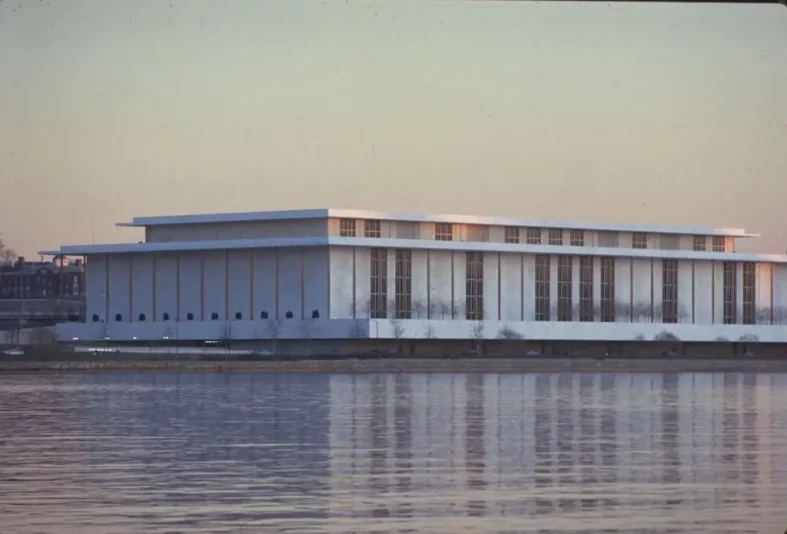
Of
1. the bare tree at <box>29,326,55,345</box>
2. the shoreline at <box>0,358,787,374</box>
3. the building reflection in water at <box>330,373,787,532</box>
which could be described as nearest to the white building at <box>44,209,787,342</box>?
the bare tree at <box>29,326,55,345</box>

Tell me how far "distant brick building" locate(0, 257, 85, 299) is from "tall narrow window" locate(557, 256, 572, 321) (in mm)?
73423

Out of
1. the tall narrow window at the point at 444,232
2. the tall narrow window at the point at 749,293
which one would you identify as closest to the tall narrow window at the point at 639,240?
the tall narrow window at the point at 749,293

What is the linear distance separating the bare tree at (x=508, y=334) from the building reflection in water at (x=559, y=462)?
75170 millimetres

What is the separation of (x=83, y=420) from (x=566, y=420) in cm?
1061

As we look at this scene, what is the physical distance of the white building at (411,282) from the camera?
117250 mm

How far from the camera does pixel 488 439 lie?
Result: 29.7m

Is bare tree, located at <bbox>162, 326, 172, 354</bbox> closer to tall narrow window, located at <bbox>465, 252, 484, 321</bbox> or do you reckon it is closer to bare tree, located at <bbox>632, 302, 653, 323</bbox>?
tall narrow window, located at <bbox>465, 252, 484, 321</bbox>

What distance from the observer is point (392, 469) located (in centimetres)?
2331

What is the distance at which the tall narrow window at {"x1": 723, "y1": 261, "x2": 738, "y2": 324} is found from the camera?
130 meters

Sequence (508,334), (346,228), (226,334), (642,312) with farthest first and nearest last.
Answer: (642,312) → (346,228) → (508,334) → (226,334)

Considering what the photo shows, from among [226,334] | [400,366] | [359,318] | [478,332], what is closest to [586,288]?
[478,332]

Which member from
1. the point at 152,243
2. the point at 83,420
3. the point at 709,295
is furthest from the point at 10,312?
the point at 83,420

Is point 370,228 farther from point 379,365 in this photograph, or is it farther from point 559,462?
point 559,462

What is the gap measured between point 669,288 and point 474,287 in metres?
17.3
